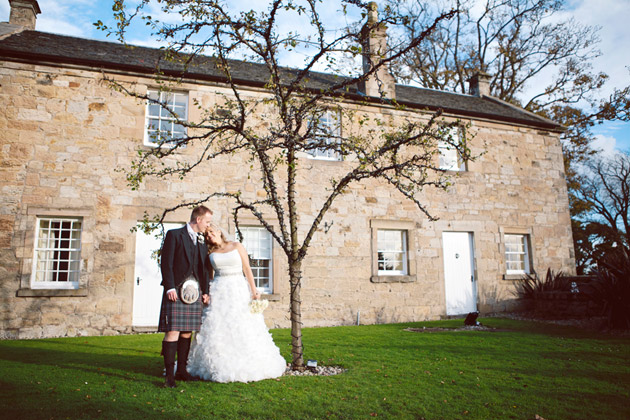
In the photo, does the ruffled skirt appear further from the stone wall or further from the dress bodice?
the stone wall

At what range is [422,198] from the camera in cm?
1291

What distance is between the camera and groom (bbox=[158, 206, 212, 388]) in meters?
4.72

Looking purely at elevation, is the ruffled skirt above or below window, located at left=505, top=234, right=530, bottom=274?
below

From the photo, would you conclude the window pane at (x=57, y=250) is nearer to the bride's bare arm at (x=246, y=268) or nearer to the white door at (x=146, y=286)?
the white door at (x=146, y=286)

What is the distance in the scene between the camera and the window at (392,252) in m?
12.4

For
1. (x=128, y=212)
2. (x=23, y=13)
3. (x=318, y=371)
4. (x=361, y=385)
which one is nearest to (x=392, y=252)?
(x=128, y=212)

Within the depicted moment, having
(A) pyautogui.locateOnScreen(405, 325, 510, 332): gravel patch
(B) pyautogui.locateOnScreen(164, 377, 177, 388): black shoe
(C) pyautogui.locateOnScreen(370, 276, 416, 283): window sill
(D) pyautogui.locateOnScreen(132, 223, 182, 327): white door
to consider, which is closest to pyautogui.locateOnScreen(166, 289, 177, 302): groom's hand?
(B) pyautogui.locateOnScreen(164, 377, 177, 388): black shoe

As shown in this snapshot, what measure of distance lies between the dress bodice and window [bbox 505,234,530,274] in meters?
11.3

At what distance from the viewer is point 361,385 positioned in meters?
4.79

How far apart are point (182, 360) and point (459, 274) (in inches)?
396

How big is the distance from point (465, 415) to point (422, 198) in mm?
9487

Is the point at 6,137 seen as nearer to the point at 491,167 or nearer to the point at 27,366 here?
the point at 27,366

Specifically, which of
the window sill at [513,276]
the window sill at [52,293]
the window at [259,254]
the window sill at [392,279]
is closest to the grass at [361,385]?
the window sill at [52,293]

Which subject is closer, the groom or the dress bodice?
the groom
